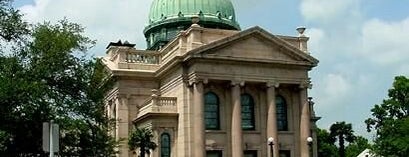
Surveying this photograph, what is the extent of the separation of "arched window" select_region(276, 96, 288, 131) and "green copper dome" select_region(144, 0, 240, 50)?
11.7 metres

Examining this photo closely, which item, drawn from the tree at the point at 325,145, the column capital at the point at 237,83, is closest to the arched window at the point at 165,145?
the column capital at the point at 237,83

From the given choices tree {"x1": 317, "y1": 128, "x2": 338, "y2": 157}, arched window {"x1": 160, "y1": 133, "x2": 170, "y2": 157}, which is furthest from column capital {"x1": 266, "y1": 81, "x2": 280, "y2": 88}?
tree {"x1": 317, "y1": 128, "x2": 338, "y2": 157}

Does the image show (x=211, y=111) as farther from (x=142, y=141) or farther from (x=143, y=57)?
(x=142, y=141)

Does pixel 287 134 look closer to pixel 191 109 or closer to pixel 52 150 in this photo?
pixel 191 109

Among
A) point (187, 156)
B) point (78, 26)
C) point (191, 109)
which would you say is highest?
point (78, 26)

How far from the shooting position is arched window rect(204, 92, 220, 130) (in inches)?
1864

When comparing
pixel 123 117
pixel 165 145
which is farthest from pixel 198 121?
pixel 123 117

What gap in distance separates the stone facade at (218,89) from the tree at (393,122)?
1116 centimetres

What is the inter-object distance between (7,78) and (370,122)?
126ft

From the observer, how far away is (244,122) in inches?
1906

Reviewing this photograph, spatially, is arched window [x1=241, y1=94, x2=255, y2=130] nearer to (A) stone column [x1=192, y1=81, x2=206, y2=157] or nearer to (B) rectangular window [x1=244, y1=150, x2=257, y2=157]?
(B) rectangular window [x1=244, y1=150, x2=257, y2=157]

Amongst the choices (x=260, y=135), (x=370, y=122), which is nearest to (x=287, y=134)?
(x=260, y=135)

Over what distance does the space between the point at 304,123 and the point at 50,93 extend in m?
21.5

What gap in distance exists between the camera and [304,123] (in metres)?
49.2
